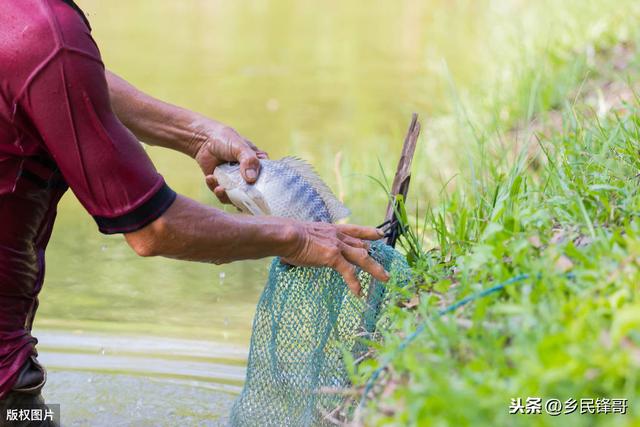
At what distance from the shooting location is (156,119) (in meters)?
3.74

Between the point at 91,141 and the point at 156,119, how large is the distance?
1.10 m

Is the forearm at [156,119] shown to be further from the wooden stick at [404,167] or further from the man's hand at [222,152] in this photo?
the wooden stick at [404,167]

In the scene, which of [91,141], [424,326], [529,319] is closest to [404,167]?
[424,326]

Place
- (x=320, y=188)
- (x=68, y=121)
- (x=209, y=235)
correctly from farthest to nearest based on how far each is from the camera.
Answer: (x=320, y=188) < (x=209, y=235) < (x=68, y=121)

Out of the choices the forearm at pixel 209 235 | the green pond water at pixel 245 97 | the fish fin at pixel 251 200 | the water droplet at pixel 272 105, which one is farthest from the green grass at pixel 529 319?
the water droplet at pixel 272 105

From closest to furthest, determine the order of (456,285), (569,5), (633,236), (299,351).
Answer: (633,236)
(456,285)
(299,351)
(569,5)

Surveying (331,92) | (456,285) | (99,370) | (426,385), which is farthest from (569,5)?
(426,385)

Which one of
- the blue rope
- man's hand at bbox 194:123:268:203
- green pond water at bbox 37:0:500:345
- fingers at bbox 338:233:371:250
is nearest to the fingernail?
man's hand at bbox 194:123:268:203

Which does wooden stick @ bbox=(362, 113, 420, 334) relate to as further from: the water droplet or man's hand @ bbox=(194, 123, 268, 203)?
the water droplet

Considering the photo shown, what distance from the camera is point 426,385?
202cm

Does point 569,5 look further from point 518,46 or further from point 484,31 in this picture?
point 484,31

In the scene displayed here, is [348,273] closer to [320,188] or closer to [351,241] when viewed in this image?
[351,241]

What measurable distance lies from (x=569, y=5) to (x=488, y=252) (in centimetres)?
693

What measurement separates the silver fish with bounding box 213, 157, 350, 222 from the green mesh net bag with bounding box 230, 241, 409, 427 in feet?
0.68
